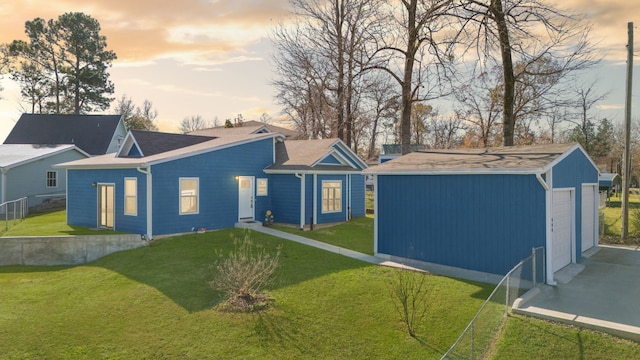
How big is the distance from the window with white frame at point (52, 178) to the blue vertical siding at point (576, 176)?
85.0ft

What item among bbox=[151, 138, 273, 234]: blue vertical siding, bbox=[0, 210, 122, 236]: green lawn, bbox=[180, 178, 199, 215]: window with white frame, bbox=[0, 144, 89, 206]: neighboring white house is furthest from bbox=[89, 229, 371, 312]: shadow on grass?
bbox=[0, 144, 89, 206]: neighboring white house

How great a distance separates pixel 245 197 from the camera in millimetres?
17812

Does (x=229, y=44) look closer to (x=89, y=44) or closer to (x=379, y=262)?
(x=379, y=262)

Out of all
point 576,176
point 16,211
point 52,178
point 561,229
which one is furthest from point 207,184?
point 52,178

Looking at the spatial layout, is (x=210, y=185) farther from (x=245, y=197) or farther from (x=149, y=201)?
(x=149, y=201)

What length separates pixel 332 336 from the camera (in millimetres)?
7344

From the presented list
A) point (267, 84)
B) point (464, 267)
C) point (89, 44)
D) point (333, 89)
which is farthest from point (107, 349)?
point (89, 44)

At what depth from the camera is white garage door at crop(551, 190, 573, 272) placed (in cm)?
1014

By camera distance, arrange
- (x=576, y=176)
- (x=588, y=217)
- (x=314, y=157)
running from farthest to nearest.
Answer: (x=314, y=157)
(x=588, y=217)
(x=576, y=176)

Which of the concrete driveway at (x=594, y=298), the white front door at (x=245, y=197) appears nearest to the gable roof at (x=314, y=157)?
the white front door at (x=245, y=197)

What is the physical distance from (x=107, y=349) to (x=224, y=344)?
2.12 metres

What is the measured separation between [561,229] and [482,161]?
275 centimetres

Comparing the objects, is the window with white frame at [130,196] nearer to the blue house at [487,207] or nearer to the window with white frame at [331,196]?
the window with white frame at [331,196]

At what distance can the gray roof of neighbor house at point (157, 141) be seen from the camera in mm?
17281
